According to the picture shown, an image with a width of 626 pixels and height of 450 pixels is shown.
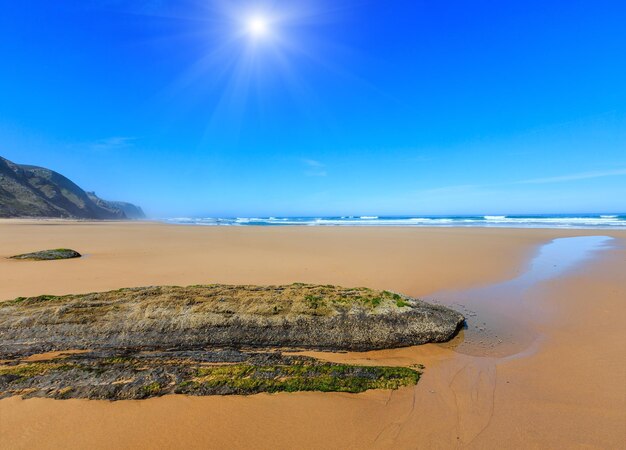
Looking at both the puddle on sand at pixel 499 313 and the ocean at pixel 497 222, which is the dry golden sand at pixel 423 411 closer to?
the puddle on sand at pixel 499 313

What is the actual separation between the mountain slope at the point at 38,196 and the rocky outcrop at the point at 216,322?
72339mm

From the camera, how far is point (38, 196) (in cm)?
A: 6988

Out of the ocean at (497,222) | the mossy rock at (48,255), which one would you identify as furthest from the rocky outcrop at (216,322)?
the ocean at (497,222)

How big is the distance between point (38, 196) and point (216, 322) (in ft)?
308

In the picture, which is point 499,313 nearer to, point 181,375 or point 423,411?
point 423,411

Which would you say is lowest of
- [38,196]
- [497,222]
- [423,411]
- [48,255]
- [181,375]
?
[423,411]

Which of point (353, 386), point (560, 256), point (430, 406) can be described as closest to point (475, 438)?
point (430, 406)

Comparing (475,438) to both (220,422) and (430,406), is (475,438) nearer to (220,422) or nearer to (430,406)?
(430,406)

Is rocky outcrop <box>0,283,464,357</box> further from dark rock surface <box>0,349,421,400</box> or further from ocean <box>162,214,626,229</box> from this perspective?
ocean <box>162,214,626,229</box>

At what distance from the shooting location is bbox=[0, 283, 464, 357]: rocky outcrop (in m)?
4.53

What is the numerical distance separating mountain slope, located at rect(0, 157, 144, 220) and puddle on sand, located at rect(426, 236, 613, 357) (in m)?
77.5

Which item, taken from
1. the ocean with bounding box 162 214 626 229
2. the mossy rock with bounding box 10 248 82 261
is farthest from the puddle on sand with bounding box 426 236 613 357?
the ocean with bounding box 162 214 626 229

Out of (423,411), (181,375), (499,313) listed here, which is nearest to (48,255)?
(181,375)

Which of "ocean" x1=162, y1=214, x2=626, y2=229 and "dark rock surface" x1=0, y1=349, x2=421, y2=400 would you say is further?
"ocean" x1=162, y1=214, x2=626, y2=229
